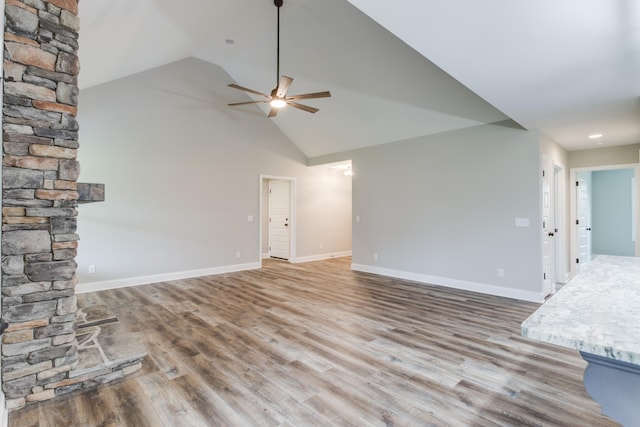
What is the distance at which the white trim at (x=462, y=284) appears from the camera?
431cm

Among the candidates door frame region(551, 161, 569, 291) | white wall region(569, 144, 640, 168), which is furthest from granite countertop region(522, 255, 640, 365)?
white wall region(569, 144, 640, 168)

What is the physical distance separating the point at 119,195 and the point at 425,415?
517 centimetres

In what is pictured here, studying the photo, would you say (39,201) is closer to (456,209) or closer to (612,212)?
(456,209)

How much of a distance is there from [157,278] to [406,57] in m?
5.23

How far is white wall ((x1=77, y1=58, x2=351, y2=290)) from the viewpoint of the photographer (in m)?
4.80

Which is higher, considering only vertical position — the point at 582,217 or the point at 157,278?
the point at 582,217

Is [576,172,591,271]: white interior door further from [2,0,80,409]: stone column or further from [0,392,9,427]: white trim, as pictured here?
[0,392,9,427]: white trim

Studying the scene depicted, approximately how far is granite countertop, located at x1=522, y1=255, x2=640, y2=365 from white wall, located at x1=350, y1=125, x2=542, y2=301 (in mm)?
3397

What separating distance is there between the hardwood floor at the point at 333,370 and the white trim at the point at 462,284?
0.27 m

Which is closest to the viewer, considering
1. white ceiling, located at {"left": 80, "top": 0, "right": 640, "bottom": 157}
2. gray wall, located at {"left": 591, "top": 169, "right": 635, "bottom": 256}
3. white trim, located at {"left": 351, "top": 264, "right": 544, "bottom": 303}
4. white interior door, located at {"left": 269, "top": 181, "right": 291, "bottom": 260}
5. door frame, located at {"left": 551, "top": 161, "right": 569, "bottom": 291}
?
white ceiling, located at {"left": 80, "top": 0, "right": 640, "bottom": 157}

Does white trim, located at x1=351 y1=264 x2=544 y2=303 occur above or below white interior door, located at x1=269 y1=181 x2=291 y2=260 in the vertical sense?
below

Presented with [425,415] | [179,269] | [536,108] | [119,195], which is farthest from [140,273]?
[536,108]

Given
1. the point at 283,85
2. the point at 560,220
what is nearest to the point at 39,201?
the point at 283,85

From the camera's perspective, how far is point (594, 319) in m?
0.88
